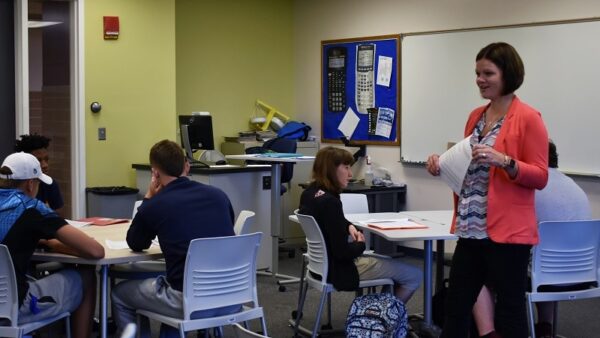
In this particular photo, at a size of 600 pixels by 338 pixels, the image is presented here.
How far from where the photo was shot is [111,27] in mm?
6910

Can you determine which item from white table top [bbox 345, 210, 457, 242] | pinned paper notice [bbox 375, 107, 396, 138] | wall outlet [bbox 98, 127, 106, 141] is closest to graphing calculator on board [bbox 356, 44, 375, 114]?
pinned paper notice [bbox 375, 107, 396, 138]

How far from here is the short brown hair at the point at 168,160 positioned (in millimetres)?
3795

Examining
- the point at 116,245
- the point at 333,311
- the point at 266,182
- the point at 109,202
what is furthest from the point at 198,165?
the point at 116,245

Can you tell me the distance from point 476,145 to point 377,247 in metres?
4.75

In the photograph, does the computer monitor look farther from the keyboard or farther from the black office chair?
the black office chair

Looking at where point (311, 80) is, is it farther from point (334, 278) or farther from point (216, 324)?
point (216, 324)

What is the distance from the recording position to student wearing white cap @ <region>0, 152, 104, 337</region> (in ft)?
11.2

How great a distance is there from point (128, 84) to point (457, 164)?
461 cm

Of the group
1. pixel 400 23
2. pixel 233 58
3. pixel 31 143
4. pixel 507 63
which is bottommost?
pixel 31 143

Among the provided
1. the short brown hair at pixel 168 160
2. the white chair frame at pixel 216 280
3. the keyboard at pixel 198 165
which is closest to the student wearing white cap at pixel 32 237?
the white chair frame at pixel 216 280

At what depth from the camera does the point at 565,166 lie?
6.26 metres

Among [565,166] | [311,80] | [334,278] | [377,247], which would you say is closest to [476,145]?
[334,278]

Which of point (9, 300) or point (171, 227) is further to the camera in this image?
point (171, 227)

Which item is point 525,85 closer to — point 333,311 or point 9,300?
point 333,311
